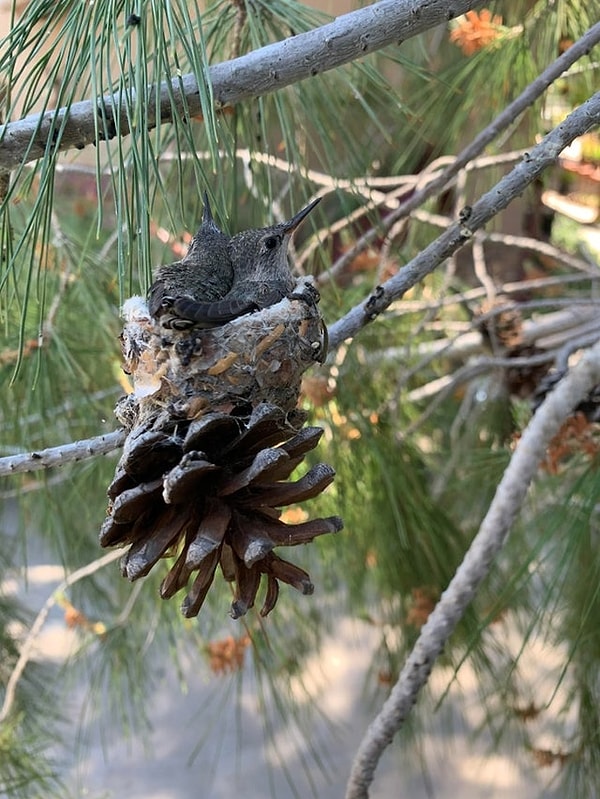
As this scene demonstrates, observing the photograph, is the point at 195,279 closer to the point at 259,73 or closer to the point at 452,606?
the point at 259,73

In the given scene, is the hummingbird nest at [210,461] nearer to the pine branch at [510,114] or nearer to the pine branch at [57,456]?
the pine branch at [57,456]

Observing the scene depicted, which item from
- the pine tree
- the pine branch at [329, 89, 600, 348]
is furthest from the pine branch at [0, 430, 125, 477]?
the pine branch at [329, 89, 600, 348]

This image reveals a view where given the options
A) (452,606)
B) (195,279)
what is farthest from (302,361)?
(452,606)

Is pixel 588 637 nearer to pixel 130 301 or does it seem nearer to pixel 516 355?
pixel 516 355

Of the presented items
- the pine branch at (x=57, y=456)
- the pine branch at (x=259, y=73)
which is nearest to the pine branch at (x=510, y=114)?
the pine branch at (x=259, y=73)

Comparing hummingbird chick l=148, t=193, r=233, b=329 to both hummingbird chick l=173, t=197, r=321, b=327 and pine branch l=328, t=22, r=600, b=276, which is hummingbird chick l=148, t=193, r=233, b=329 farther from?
pine branch l=328, t=22, r=600, b=276

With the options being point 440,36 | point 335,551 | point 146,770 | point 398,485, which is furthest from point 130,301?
point 146,770
